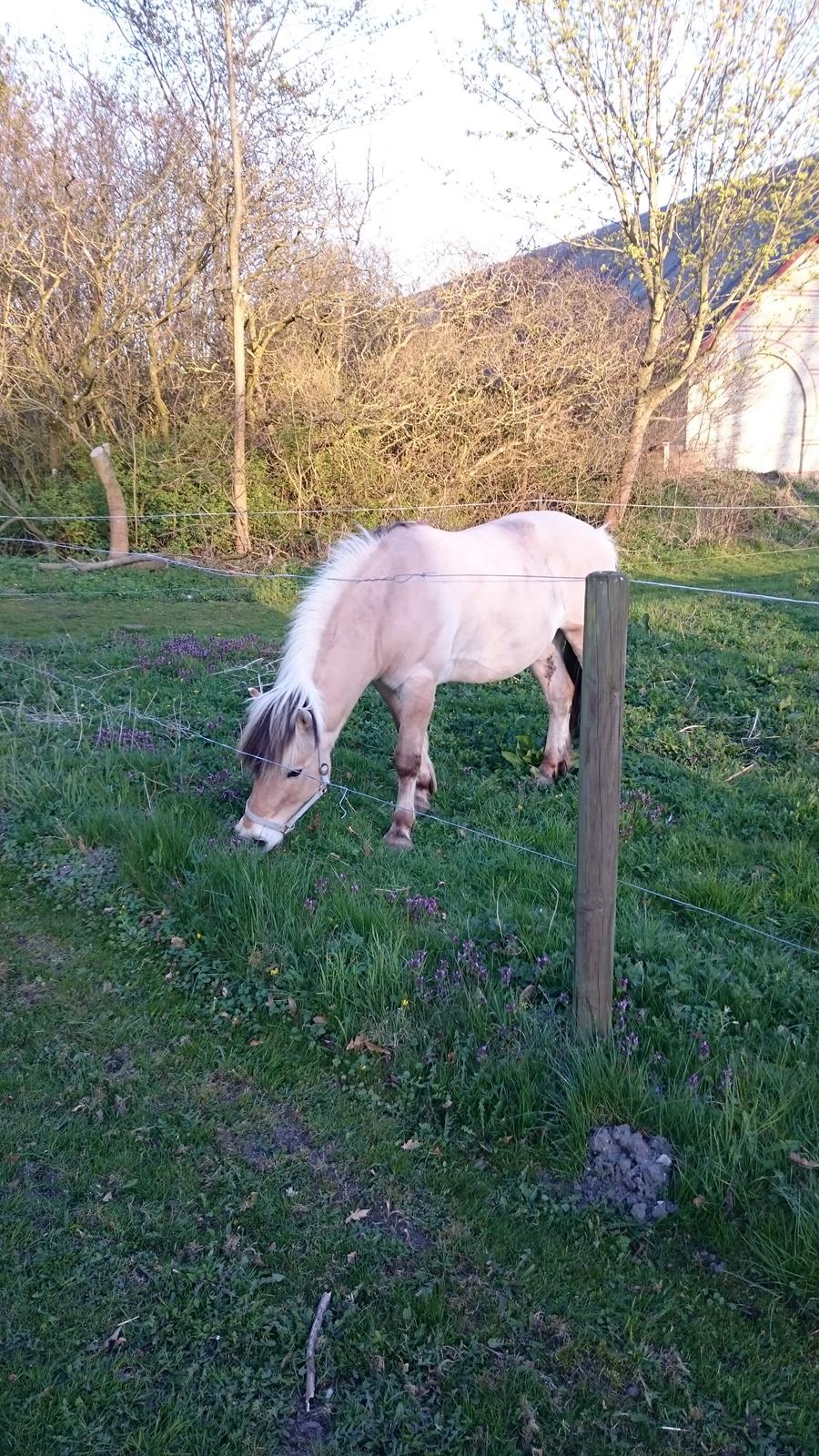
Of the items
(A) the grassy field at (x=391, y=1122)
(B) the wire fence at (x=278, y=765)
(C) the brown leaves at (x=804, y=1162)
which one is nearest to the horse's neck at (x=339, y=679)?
(B) the wire fence at (x=278, y=765)

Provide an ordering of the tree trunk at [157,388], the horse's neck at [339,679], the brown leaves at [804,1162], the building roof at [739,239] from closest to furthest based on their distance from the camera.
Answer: the brown leaves at [804,1162], the horse's neck at [339,679], the tree trunk at [157,388], the building roof at [739,239]

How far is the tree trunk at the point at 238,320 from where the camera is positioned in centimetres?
1284

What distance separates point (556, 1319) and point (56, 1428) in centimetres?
113

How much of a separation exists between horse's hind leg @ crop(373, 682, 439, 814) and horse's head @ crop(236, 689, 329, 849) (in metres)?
0.82

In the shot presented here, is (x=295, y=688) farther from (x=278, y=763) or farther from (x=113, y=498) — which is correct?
(x=113, y=498)

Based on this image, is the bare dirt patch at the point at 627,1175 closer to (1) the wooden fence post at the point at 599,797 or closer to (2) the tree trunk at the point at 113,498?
(1) the wooden fence post at the point at 599,797

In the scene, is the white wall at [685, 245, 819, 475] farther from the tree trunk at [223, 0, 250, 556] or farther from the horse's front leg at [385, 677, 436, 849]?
the horse's front leg at [385, 677, 436, 849]

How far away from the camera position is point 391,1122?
2.76 m

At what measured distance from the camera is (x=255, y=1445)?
6.12 ft

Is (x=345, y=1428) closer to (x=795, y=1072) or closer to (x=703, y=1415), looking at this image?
(x=703, y=1415)

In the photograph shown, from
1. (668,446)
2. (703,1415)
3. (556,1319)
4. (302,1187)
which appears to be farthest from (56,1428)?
(668,446)

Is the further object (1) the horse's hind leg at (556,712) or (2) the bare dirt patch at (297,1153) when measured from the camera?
(1) the horse's hind leg at (556,712)

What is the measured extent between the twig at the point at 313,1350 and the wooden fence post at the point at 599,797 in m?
1.08

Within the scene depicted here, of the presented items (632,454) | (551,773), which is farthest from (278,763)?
(632,454)
